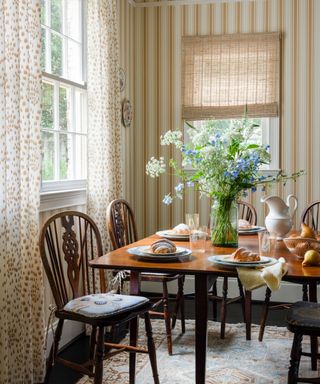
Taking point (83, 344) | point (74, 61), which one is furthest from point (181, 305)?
point (74, 61)

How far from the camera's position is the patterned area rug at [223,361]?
3.02 m

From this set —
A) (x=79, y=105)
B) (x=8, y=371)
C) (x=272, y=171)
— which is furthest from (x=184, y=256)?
(x=272, y=171)

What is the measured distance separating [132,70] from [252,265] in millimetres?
2983

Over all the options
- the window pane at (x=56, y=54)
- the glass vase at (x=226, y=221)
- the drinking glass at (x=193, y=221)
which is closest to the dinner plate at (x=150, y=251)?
the drinking glass at (x=193, y=221)

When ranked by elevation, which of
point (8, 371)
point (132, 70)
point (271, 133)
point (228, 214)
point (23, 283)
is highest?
point (132, 70)

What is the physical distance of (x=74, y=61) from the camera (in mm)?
3828

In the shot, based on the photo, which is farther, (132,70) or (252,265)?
(132,70)

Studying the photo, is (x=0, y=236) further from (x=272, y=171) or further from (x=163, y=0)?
(x=163, y=0)

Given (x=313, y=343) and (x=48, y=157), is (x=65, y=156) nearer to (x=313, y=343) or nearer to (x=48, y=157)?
(x=48, y=157)

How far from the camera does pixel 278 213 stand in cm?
303

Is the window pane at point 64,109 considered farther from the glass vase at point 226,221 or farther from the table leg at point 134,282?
the glass vase at point 226,221

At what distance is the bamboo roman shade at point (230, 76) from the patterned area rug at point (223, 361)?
1.88 m

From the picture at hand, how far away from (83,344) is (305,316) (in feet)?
5.68

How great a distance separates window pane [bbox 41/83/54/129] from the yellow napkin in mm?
1755
